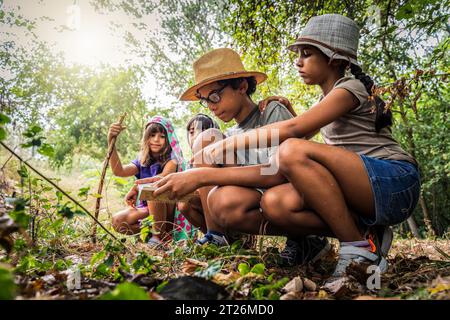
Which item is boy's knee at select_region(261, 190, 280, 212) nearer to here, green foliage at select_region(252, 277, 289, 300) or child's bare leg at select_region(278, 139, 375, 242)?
child's bare leg at select_region(278, 139, 375, 242)

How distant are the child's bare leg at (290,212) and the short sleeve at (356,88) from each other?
0.63 metres

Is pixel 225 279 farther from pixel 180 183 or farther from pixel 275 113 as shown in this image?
pixel 275 113

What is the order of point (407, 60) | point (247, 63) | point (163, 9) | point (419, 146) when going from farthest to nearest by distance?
1. point (163, 9)
2. point (419, 146)
3. point (407, 60)
4. point (247, 63)

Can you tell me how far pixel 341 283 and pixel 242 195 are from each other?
2.85 feet

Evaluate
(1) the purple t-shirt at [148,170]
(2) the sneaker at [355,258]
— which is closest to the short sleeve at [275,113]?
(2) the sneaker at [355,258]

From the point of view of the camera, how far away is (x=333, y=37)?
6.46ft

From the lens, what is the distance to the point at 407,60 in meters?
5.89

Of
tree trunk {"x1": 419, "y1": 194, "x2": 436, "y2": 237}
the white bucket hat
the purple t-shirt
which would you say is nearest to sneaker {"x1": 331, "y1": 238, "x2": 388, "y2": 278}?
the white bucket hat

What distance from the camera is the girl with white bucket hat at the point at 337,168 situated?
171 cm

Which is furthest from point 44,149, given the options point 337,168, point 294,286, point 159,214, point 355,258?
point 159,214

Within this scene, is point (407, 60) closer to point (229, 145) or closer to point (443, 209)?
point (229, 145)

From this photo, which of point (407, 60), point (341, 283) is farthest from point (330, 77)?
point (407, 60)

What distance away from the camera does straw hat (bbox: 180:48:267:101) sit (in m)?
2.75
